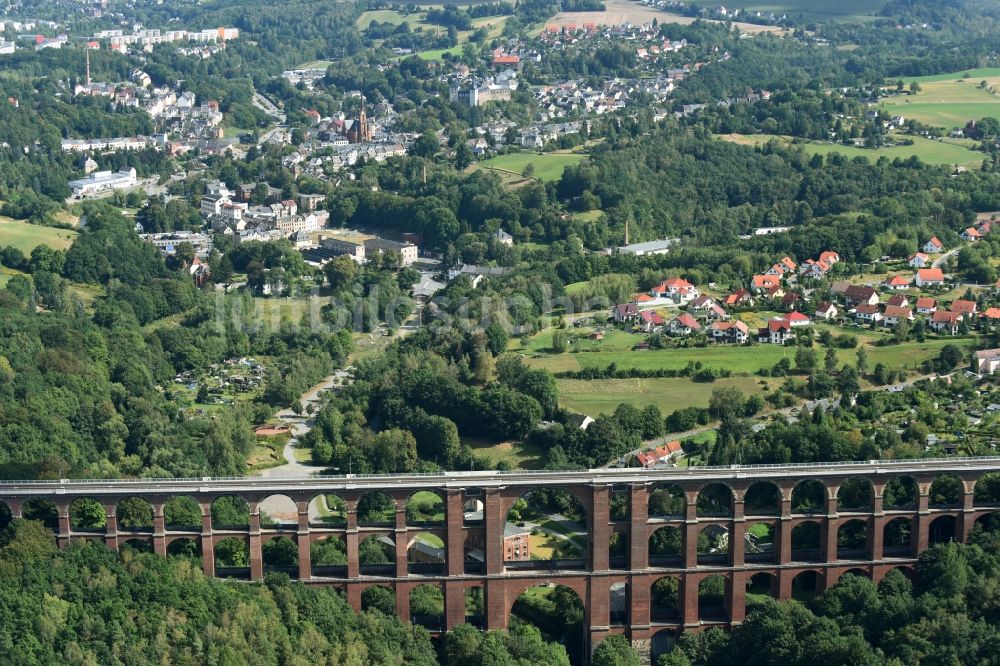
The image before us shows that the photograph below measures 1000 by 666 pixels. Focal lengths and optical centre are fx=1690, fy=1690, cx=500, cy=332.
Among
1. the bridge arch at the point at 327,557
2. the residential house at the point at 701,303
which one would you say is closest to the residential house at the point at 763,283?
the residential house at the point at 701,303

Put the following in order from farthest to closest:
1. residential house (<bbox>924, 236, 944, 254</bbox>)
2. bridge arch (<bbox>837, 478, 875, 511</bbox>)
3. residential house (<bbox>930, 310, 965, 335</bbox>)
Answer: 1. residential house (<bbox>924, 236, 944, 254</bbox>)
2. residential house (<bbox>930, 310, 965, 335</bbox>)
3. bridge arch (<bbox>837, 478, 875, 511</bbox>)

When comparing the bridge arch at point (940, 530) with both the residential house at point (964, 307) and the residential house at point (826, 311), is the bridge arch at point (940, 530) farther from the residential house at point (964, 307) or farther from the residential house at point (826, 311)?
the residential house at point (826, 311)

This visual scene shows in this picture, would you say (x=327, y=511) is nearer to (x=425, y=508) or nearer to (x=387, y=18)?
(x=425, y=508)

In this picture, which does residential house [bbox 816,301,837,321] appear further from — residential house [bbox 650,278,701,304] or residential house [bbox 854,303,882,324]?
residential house [bbox 650,278,701,304]

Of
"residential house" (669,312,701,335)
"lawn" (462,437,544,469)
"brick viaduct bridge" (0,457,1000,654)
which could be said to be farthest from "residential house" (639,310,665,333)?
"brick viaduct bridge" (0,457,1000,654)

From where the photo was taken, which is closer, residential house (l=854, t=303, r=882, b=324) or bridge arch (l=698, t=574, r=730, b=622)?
bridge arch (l=698, t=574, r=730, b=622)

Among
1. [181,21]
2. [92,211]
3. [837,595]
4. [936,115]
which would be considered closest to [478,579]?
[837,595]

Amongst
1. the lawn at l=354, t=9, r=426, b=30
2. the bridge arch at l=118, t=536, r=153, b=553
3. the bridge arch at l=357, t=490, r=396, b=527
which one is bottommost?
the bridge arch at l=357, t=490, r=396, b=527
